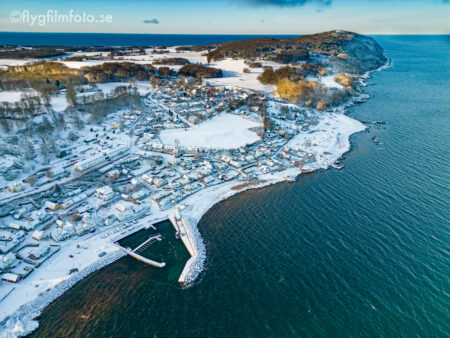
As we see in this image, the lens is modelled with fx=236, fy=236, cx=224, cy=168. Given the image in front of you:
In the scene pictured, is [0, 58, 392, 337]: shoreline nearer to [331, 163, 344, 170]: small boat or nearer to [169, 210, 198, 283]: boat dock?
[169, 210, 198, 283]: boat dock

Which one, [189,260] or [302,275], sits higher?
[189,260]

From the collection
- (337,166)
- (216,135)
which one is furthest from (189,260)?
(337,166)

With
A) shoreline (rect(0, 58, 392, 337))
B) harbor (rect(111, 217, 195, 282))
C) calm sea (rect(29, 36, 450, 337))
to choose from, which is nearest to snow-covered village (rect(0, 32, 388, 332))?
shoreline (rect(0, 58, 392, 337))

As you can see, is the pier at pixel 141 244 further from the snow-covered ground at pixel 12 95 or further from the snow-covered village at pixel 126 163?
the snow-covered ground at pixel 12 95

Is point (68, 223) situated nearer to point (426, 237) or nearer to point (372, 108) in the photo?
point (426, 237)

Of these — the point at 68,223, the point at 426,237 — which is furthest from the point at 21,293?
the point at 426,237

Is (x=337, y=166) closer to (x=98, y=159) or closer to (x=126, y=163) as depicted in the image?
(x=126, y=163)
